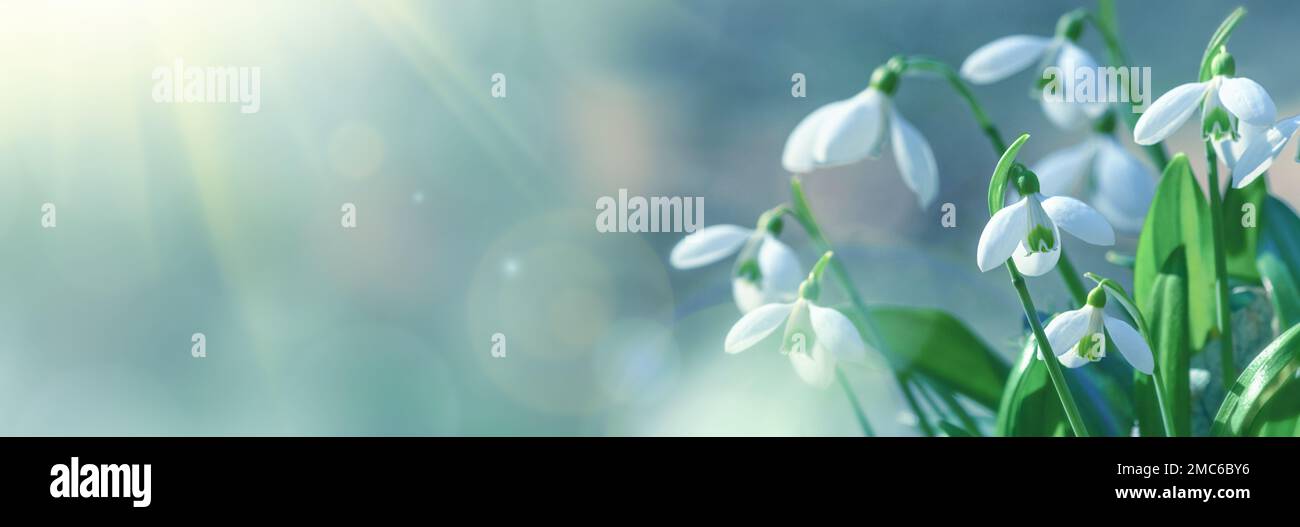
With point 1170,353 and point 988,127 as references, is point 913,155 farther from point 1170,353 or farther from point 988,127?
point 1170,353

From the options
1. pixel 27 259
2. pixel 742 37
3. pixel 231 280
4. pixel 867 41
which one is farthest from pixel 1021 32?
pixel 27 259

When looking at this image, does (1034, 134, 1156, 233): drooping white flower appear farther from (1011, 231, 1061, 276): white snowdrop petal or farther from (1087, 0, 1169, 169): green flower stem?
(1011, 231, 1061, 276): white snowdrop petal

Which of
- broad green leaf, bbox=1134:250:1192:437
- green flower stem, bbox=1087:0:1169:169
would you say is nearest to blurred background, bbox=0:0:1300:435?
green flower stem, bbox=1087:0:1169:169

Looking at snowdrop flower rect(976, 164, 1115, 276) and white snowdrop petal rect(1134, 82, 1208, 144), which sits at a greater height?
white snowdrop petal rect(1134, 82, 1208, 144)

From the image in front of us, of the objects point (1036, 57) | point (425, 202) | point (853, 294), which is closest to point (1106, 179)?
point (1036, 57)

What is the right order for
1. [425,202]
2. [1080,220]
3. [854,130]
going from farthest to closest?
[425,202], [854,130], [1080,220]

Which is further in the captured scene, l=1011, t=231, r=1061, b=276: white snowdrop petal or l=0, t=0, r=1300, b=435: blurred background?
l=0, t=0, r=1300, b=435: blurred background

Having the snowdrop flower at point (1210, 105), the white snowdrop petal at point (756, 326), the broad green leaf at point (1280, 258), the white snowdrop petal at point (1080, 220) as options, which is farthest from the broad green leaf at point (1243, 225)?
the white snowdrop petal at point (756, 326)
